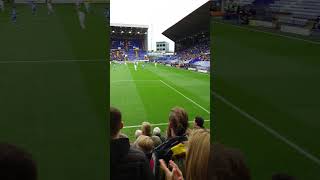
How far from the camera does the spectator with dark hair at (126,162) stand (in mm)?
2256

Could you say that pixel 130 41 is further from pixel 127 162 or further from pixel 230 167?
pixel 230 167

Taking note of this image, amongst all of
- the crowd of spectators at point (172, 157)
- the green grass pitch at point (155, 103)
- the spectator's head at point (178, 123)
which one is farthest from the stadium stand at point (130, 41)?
the crowd of spectators at point (172, 157)

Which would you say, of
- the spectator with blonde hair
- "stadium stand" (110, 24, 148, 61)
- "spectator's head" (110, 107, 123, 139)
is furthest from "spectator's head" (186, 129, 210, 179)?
"stadium stand" (110, 24, 148, 61)

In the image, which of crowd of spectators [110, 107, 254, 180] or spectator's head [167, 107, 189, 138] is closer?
crowd of spectators [110, 107, 254, 180]

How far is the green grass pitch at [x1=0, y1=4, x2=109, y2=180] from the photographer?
2236 mm

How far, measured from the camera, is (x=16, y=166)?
3.39 ft

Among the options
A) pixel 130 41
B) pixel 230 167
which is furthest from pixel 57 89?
pixel 130 41

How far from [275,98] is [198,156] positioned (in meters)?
0.55

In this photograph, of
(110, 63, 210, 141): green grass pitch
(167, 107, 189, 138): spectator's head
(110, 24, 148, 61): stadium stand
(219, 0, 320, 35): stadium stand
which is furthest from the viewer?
(110, 24, 148, 61): stadium stand

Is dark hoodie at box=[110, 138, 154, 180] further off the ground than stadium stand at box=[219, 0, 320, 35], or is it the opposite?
stadium stand at box=[219, 0, 320, 35]

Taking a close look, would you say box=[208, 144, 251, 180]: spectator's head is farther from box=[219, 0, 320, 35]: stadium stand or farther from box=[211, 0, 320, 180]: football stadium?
box=[219, 0, 320, 35]: stadium stand

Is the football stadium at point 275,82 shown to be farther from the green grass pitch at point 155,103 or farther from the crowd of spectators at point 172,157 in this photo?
the green grass pitch at point 155,103

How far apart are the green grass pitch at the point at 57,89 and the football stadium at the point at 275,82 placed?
795 mm

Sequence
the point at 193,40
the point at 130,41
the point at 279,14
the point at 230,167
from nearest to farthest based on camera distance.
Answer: the point at 230,167 → the point at 279,14 → the point at 193,40 → the point at 130,41
